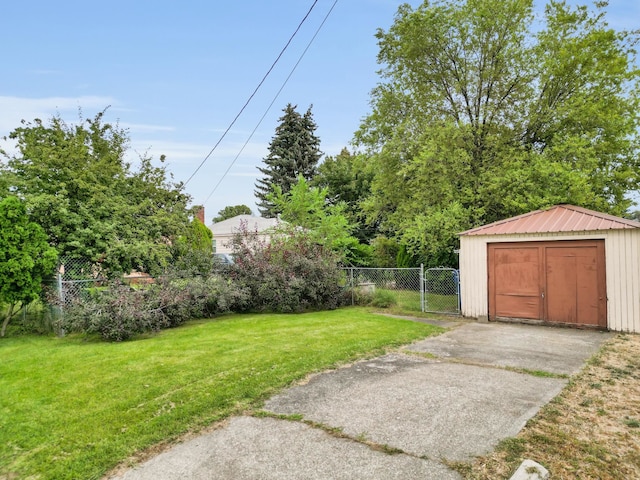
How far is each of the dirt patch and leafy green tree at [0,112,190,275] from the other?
828cm

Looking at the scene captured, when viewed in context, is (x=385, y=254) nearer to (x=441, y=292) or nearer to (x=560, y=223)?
(x=441, y=292)

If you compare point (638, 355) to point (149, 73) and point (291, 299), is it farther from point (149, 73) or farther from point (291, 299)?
point (149, 73)

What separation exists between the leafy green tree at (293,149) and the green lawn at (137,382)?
A: 95.0 ft

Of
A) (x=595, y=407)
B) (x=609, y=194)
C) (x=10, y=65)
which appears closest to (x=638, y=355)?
(x=595, y=407)

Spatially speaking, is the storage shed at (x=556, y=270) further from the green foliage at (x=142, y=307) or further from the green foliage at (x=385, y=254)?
the green foliage at (x=385, y=254)

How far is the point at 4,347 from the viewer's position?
693 centimetres

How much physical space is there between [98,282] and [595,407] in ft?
29.9

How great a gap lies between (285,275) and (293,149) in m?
26.9

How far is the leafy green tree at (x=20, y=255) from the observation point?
23.5ft

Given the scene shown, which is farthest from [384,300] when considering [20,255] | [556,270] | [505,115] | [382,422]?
[20,255]

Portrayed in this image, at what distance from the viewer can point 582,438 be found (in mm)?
3219

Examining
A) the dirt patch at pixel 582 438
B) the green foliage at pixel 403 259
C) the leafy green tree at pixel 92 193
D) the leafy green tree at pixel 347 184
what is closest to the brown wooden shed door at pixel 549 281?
the dirt patch at pixel 582 438

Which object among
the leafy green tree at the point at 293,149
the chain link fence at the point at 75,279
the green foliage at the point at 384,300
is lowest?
the green foliage at the point at 384,300

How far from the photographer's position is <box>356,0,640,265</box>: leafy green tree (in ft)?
38.1
